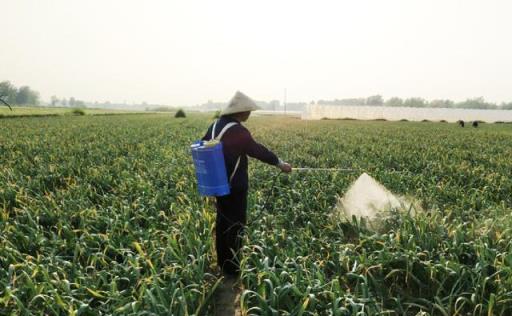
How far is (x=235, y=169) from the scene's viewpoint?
401 centimetres

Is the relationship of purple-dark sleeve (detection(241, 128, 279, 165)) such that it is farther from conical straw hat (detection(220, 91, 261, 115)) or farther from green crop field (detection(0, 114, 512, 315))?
green crop field (detection(0, 114, 512, 315))

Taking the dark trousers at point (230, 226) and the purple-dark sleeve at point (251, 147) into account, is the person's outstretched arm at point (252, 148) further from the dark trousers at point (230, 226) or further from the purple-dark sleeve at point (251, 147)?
the dark trousers at point (230, 226)

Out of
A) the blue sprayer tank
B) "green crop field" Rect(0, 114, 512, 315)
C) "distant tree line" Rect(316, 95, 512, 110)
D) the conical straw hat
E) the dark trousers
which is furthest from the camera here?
"distant tree line" Rect(316, 95, 512, 110)

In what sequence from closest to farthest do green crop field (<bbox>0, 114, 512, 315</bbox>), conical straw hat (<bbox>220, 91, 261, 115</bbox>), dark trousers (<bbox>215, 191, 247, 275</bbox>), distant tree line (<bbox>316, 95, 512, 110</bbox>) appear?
green crop field (<bbox>0, 114, 512, 315</bbox>) < conical straw hat (<bbox>220, 91, 261, 115</bbox>) < dark trousers (<bbox>215, 191, 247, 275</bbox>) < distant tree line (<bbox>316, 95, 512, 110</bbox>)

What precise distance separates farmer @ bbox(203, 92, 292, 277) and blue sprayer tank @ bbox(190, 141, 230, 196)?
194 millimetres

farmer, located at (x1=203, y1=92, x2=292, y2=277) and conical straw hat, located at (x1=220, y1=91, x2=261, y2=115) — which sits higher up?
conical straw hat, located at (x1=220, y1=91, x2=261, y2=115)

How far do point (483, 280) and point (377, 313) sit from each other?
1134mm

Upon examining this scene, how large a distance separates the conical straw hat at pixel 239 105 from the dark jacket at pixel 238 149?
159mm

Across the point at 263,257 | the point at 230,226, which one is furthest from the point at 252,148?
the point at 263,257

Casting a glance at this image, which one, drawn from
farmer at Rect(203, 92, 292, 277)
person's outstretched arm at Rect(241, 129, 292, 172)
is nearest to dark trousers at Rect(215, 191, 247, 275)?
farmer at Rect(203, 92, 292, 277)

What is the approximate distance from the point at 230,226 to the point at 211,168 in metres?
0.82

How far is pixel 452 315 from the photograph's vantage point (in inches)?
125

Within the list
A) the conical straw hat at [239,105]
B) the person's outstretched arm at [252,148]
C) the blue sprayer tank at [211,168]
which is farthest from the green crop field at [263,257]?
the conical straw hat at [239,105]

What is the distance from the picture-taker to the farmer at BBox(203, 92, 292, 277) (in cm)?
393
